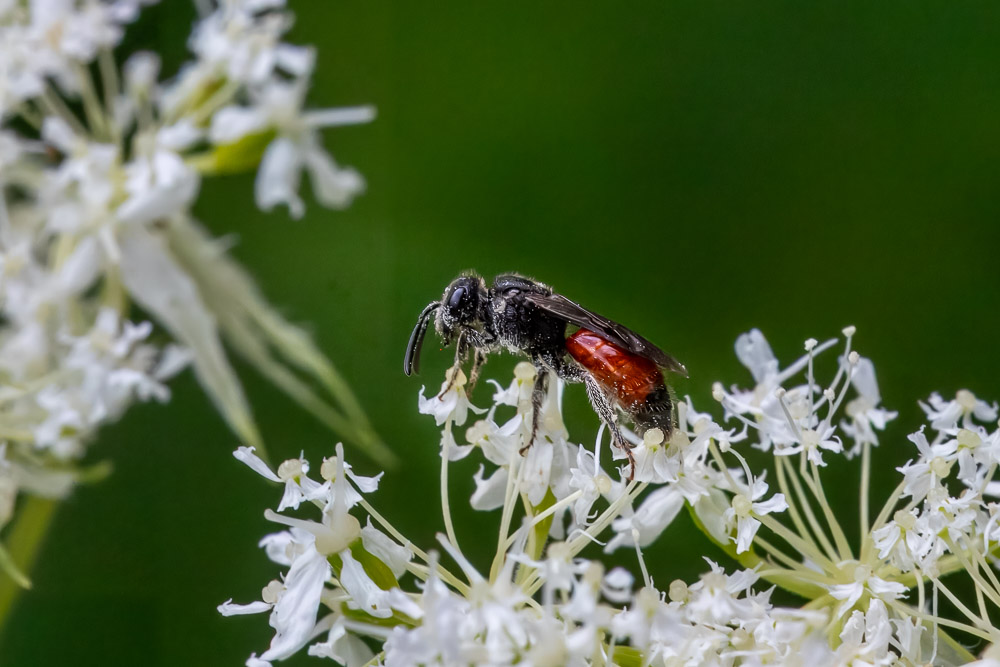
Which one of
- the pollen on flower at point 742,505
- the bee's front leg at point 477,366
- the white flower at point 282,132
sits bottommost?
the bee's front leg at point 477,366

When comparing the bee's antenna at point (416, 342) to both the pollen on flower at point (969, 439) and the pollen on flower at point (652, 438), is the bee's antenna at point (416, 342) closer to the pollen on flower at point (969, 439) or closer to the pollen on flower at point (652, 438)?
the pollen on flower at point (652, 438)

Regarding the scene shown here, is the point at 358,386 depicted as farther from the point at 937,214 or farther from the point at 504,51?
the point at 937,214

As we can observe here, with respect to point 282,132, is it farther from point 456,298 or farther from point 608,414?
point 608,414

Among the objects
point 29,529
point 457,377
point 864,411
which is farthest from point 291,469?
point 29,529

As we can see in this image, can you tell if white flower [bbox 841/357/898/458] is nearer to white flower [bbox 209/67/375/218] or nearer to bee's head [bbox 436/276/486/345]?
bee's head [bbox 436/276/486/345]

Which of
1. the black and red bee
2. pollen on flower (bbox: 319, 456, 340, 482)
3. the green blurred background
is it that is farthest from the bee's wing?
the green blurred background

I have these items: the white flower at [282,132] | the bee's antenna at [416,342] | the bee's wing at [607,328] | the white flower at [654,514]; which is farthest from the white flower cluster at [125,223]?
the white flower at [654,514]

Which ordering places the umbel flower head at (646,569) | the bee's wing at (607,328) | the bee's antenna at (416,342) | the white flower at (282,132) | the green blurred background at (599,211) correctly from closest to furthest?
the umbel flower head at (646,569), the bee's wing at (607,328), the bee's antenna at (416,342), the white flower at (282,132), the green blurred background at (599,211)
